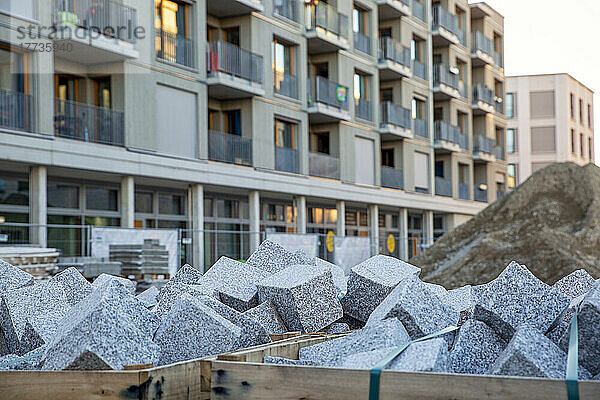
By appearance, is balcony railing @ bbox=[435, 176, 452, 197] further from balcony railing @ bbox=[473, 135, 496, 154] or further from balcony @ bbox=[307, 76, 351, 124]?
balcony @ bbox=[307, 76, 351, 124]

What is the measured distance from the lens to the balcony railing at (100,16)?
1862 centimetres

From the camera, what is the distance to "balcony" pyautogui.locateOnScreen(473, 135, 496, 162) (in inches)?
1746

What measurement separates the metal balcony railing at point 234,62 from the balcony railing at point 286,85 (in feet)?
4.84

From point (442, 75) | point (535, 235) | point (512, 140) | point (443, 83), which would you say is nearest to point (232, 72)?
point (535, 235)

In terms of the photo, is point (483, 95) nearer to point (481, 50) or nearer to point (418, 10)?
point (481, 50)

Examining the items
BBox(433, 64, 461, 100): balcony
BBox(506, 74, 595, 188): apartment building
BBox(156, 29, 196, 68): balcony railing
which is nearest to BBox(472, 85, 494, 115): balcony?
BBox(433, 64, 461, 100): balcony

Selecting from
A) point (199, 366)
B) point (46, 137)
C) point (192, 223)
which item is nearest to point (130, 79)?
point (46, 137)

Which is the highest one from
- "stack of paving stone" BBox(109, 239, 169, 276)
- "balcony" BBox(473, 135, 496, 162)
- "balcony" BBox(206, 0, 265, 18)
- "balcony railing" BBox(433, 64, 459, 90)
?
"balcony railing" BBox(433, 64, 459, 90)

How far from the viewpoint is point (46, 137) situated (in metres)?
18.1

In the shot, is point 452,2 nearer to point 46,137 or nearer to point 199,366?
point 46,137

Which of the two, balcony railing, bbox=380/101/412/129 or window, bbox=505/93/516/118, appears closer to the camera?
balcony railing, bbox=380/101/412/129

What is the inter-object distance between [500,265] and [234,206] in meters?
18.7

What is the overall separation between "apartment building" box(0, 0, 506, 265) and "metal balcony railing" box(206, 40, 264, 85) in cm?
6

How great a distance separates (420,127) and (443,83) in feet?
12.3
